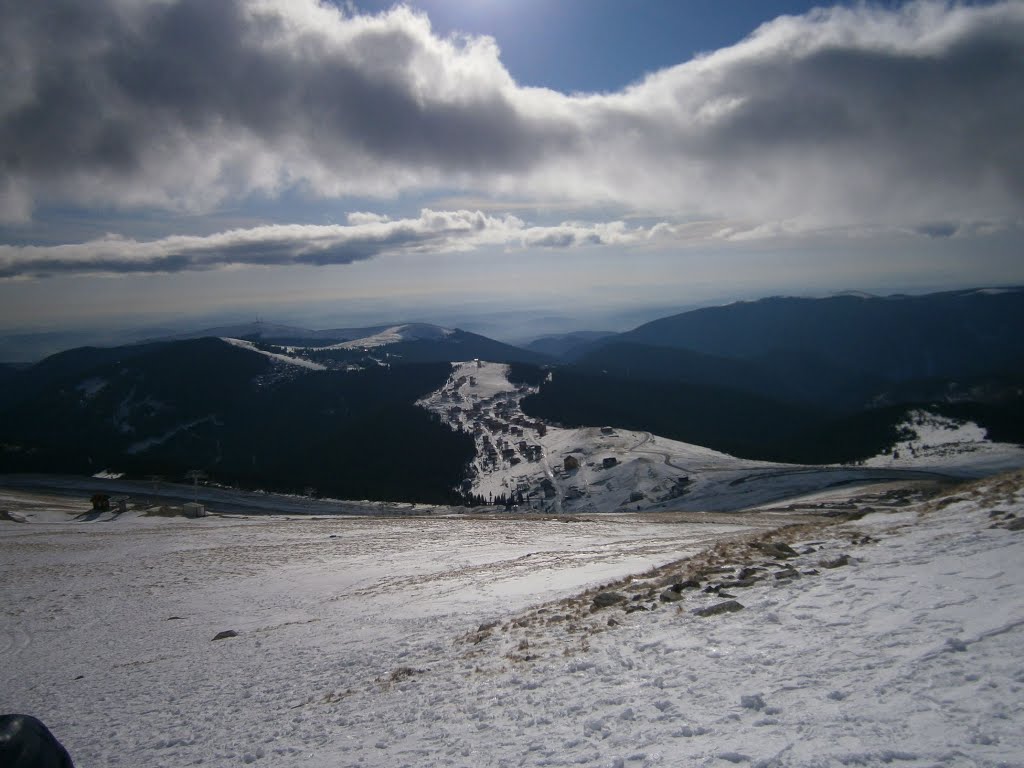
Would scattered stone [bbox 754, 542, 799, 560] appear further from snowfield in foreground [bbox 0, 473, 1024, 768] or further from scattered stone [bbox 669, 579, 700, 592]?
scattered stone [bbox 669, 579, 700, 592]

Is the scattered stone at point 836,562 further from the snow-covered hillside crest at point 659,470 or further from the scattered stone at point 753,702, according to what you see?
the snow-covered hillside crest at point 659,470

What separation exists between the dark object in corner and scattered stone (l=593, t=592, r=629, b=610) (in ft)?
34.6

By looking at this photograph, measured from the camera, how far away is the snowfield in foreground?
754cm

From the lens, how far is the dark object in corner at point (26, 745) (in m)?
6.95

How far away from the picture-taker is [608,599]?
46.4ft

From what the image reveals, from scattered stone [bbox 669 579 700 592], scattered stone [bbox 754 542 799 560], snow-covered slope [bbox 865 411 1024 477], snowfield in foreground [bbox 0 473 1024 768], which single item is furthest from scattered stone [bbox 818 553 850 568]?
snow-covered slope [bbox 865 411 1024 477]

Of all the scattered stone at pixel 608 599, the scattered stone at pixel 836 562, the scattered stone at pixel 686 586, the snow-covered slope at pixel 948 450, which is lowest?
the snow-covered slope at pixel 948 450

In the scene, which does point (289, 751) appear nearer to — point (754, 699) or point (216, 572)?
point (754, 699)

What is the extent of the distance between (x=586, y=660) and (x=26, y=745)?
8655 mm

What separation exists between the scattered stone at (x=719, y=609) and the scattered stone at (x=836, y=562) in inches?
122

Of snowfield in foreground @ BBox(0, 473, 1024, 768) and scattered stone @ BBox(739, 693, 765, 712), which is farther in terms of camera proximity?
scattered stone @ BBox(739, 693, 765, 712)

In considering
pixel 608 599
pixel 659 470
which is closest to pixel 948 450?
pixel 659 470

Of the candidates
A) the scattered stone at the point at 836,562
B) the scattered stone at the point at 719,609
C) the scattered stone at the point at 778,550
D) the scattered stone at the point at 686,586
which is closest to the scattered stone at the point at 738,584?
the scattered stone at the point at 686,586

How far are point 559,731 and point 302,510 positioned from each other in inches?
3031
